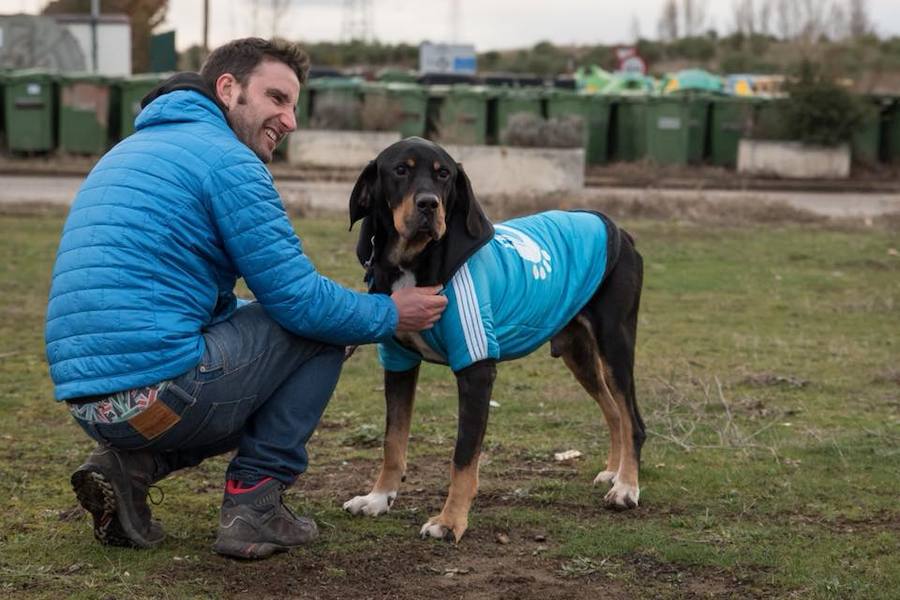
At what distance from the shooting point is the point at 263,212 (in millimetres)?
4613

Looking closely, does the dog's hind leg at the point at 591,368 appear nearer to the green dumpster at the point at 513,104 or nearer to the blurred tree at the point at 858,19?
the green dumpster at the point at 513,104

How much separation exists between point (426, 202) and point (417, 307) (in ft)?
1.36

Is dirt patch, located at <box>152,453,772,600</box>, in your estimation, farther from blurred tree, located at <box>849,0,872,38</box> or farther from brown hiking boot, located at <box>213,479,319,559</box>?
blurred tree, located at <box>849,0,872,38</box>

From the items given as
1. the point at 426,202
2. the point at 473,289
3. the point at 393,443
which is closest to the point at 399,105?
the point at 393,443

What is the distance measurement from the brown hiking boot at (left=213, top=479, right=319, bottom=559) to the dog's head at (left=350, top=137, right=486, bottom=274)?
1103mm

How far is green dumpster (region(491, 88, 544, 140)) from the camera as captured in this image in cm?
2866

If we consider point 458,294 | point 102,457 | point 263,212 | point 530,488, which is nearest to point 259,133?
point 263,212

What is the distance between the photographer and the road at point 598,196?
1858 cm

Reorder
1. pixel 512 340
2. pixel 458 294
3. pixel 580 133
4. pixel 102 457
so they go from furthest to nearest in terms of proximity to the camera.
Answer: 1. pixel 580 133
2. pixel 512 340
3. pixel 458 294
4. pixel 102 457

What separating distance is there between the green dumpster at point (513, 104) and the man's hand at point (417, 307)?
934 inches

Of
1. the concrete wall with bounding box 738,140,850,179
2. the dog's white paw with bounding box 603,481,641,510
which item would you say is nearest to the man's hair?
the dog's white paw with bounding box 603,481,641,510

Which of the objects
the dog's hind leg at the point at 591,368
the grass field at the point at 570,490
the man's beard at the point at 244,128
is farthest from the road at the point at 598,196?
the man's beard at the point at 244,128

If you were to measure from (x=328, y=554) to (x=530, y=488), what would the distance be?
1275mm

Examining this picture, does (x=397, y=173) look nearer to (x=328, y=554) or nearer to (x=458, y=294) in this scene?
(x=458, y=294)
